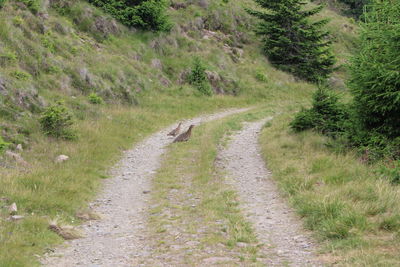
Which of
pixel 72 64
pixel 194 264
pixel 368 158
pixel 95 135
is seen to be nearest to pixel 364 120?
pixel 368 158

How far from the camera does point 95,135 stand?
14586 millimetres

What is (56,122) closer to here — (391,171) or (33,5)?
(391,171)

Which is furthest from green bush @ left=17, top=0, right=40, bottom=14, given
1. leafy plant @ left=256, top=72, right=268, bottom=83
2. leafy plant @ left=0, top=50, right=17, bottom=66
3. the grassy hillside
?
leafy plant @ left=256, top=72, right=268, bottom=83

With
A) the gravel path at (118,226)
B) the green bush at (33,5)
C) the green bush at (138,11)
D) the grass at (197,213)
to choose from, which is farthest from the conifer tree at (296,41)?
the gravel path at (118,226)

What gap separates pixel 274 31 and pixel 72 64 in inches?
994

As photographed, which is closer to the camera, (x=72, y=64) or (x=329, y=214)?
(x=329, y=214)

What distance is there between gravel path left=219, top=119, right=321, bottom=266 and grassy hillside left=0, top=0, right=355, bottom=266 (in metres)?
3.99

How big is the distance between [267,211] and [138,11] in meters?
25.7

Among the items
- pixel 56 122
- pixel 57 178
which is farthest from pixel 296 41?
pixel 57 178

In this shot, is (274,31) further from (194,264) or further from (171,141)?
(194,264)

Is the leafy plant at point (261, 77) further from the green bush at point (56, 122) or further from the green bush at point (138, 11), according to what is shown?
the green bush at point (56, 122)

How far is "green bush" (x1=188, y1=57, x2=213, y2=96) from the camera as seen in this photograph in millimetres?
28531

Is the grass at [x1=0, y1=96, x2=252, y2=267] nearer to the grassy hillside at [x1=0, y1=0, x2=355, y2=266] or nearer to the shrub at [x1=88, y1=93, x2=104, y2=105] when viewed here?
the grassy hillside at [x1=0, y1=0, x2=355, y2=266]

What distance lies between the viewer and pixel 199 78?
29.3 meters
